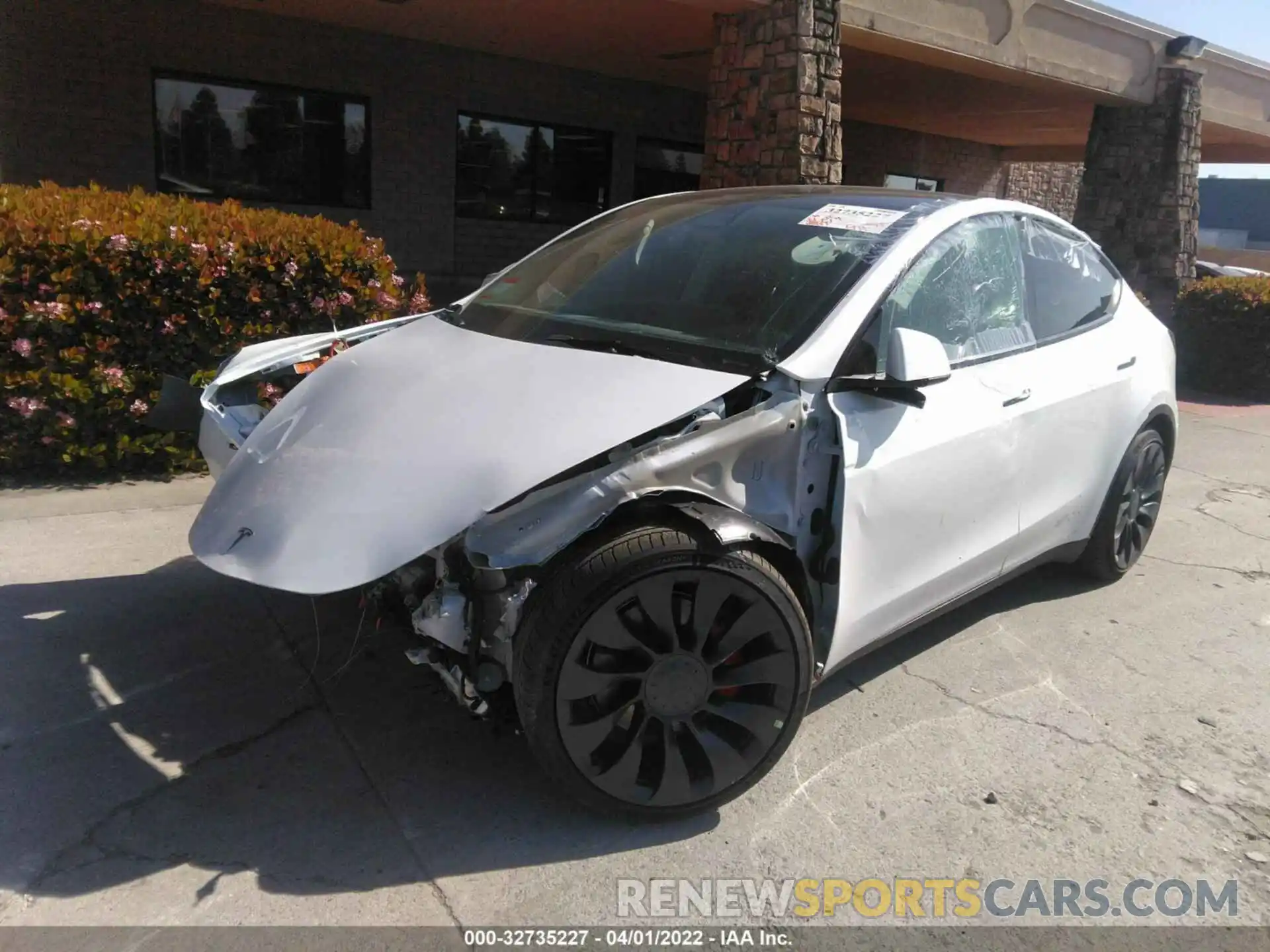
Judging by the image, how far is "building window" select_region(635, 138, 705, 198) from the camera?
13.7m

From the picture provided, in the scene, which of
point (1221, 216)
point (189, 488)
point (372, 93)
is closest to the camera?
point (189, 488)

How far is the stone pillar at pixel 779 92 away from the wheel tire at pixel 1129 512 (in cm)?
474

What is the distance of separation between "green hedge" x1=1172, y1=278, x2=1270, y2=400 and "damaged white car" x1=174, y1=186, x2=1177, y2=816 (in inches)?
355

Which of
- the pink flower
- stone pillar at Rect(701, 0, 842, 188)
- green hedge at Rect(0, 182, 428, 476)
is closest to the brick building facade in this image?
stone pillar at Rect(701, 0, 842, 188)

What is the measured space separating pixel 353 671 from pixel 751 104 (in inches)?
279

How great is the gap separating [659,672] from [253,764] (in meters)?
1.28

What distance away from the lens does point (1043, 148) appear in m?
19.2

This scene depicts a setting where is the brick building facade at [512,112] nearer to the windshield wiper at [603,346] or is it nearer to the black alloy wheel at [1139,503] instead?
the black alloy wheel at [1139,503]

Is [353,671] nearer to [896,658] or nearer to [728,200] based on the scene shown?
[896,658]

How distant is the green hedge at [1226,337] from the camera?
11266 millimetres

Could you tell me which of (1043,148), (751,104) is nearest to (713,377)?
(751,104)

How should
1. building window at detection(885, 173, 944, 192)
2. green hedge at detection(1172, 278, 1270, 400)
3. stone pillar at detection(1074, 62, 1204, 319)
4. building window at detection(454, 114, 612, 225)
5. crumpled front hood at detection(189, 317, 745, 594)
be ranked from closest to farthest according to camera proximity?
1. crumpled front hood at detection(189, 317, 745, 594)
2. green hedge at detection(1172, 278, 1270, 400)
3. building window at detection(454, 114, 612, 225)
4. stone pillar at detection(1074, 62, 1204, 319)
5. building window at detection(885, 173, 944, 192)

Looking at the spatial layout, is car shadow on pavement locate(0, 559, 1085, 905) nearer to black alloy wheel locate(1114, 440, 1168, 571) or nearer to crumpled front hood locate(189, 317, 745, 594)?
crumpled front hood locate(189, 317, 745, 594)

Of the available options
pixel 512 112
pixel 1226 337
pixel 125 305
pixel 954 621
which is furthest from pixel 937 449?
pixel 1226 337
